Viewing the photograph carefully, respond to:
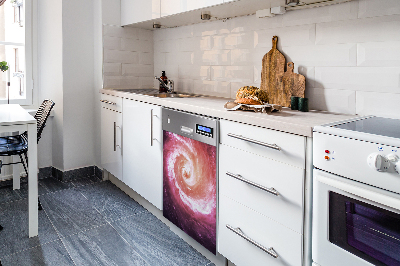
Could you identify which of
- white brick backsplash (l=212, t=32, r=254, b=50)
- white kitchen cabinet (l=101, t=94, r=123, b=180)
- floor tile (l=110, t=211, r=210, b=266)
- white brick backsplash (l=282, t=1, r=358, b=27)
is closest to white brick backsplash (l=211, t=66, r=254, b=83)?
white brick backsplash (l=212, t=32, r=254, b=50)

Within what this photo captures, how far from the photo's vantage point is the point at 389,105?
1711 millimetres

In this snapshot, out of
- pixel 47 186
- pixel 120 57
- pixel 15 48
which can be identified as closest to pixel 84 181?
pixel 47 186

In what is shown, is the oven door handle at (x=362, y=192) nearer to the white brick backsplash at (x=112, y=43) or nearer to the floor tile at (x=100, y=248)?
the floor tile at (x=100, y=248)

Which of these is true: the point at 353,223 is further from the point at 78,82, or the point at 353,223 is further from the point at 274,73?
A: the point at 78,82

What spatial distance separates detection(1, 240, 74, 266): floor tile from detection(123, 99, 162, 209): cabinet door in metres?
0.74

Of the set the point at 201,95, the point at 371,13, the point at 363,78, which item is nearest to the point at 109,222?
the point at 201,95

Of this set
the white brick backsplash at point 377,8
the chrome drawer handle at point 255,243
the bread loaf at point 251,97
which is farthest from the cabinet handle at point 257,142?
the white brick backsplash at point 377,8

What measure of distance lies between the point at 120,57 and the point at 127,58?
A: 0.08 m

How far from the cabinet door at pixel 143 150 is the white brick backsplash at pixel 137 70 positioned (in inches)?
28.4

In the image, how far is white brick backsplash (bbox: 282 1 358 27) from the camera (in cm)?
184

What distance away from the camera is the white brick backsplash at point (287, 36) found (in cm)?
205

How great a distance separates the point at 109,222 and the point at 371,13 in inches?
89.8

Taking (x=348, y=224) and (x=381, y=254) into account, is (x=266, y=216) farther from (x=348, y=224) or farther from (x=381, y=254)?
(x=381, y=254)

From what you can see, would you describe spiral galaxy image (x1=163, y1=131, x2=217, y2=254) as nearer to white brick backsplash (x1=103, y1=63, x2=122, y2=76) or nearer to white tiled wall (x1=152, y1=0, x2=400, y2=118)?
white tiled wall (x1=152, y1=0, x2=400, y2=118)
